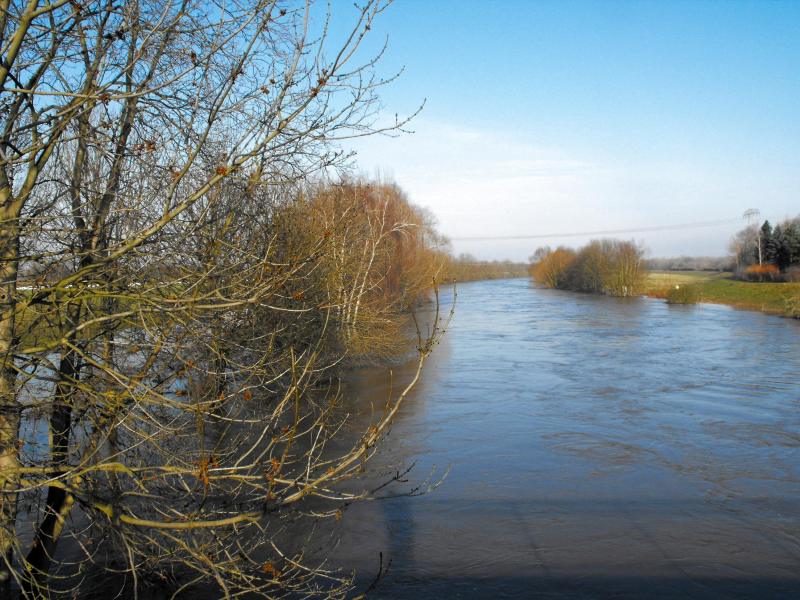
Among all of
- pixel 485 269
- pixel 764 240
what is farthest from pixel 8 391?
pixel 485 269

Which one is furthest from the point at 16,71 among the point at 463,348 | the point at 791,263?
the point at 791,263

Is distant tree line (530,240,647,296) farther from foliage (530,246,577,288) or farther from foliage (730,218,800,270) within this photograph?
foliage (730,218,800,270)

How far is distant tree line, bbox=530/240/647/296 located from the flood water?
3261cm

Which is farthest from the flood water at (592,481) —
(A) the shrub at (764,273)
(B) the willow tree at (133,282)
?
(A) the shrub at (764,273)

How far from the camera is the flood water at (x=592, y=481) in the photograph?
313 inches

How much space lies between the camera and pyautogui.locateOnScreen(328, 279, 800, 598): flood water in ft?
26.1

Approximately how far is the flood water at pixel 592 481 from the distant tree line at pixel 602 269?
107ft

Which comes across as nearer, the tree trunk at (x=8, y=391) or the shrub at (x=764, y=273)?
the tree trunk at (x=8, y=391)

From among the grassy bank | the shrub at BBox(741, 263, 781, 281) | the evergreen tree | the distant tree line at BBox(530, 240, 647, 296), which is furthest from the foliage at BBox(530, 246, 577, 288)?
the shrub at BBox(741, 263, 781, 281)

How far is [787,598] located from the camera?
24.2 feet

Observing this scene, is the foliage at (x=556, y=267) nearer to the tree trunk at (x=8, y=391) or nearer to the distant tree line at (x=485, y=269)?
the distant tree line at (x=485, y=269)

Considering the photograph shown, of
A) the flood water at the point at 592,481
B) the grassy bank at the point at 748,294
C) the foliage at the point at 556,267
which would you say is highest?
the foliage at the point at 556,267

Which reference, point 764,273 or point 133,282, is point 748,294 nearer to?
point 764,273

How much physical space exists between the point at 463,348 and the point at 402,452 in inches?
492
